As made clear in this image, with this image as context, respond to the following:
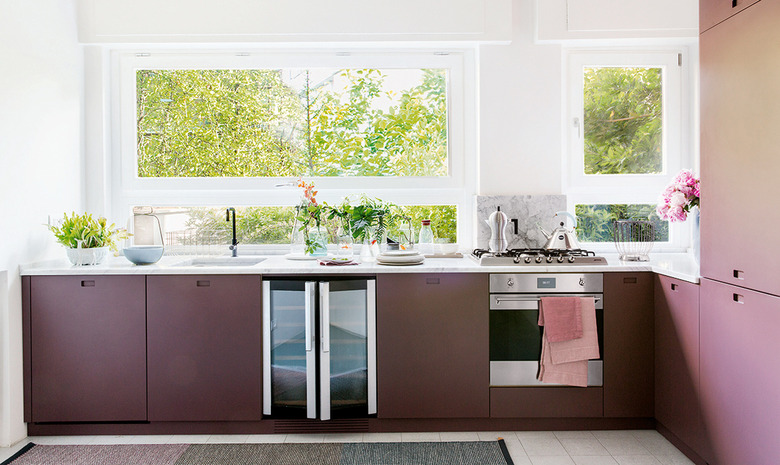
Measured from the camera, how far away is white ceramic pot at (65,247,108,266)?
3.02 metres

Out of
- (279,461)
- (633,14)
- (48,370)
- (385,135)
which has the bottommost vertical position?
(279,461)

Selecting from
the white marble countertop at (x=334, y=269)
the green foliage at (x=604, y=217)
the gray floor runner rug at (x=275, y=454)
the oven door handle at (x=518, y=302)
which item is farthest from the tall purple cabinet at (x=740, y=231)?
the green foliage at (x=604, y=217)

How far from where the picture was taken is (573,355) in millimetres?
2898

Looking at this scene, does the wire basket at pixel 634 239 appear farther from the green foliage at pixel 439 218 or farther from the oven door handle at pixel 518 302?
the green foliage at pixel 439 218

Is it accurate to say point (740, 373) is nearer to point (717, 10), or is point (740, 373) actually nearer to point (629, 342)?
point (629, 342)

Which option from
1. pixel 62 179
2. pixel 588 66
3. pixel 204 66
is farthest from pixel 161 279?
pixel 588 66

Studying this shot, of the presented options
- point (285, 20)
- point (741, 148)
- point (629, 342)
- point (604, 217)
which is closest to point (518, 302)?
point (629, 342)

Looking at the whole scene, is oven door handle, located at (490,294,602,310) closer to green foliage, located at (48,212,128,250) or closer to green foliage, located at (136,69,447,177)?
green foliage, located at (136,69,447,177)

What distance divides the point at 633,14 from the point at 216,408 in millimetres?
3373

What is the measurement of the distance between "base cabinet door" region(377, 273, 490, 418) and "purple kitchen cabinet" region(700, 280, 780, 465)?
1.03 m

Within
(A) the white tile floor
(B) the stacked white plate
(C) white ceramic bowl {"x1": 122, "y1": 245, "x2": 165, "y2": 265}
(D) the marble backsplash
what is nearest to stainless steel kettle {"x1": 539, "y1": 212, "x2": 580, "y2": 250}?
(D) the marble backsplash

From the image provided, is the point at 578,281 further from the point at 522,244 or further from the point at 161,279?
the point at 161,279

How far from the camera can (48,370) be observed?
9.64 feet

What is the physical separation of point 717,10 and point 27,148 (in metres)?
3.38
